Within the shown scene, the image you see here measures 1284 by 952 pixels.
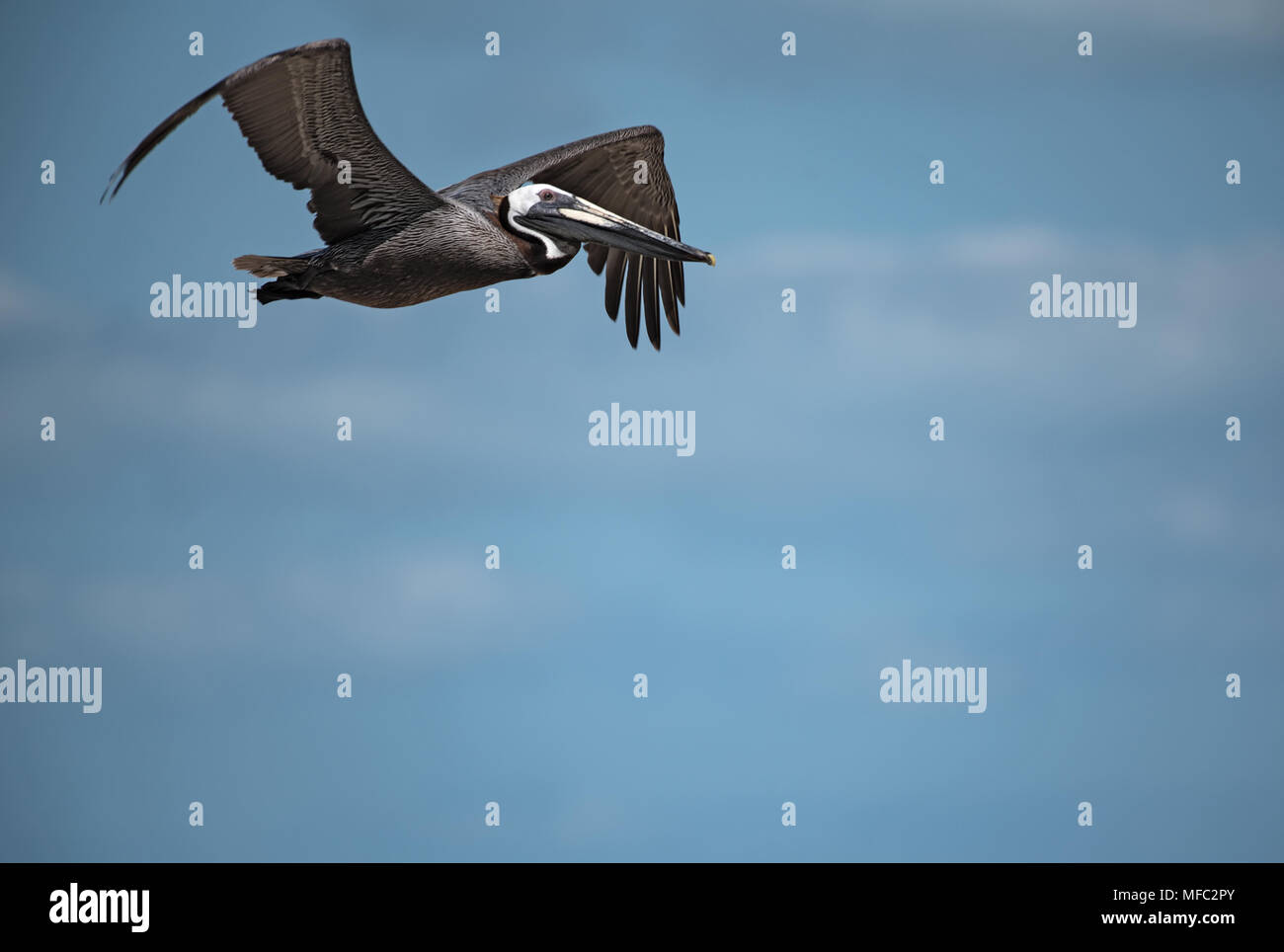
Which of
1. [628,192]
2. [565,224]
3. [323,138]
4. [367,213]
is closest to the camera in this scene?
[323,138]

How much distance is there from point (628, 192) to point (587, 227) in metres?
2.26

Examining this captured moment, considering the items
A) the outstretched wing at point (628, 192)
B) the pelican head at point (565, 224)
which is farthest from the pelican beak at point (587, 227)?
the outstretched wing at point (628, 192)

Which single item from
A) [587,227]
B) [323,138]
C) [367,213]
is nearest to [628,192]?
[587,227]

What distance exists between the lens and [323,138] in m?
6.95

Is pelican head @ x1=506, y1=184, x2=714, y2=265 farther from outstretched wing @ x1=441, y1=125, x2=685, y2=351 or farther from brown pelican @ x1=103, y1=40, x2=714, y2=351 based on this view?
outstretched wing @ x1=441, y1=125, x2=685, y2=351

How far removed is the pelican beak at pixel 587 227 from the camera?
24.8 feet

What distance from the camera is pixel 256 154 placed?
7.00m

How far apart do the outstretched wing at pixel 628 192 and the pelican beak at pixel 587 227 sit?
1.00 metres

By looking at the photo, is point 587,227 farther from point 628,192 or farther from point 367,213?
point 628,192

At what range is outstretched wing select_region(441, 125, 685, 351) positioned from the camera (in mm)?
9062

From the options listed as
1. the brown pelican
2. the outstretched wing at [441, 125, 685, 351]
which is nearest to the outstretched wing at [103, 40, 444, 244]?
the brown pelican

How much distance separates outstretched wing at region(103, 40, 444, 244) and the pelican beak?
60 centimetres

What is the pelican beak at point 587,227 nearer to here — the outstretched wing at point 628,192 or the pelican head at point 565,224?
the pelican head at point 565,224

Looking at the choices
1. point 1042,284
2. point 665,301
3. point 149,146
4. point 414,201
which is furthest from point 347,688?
point 1042,284
